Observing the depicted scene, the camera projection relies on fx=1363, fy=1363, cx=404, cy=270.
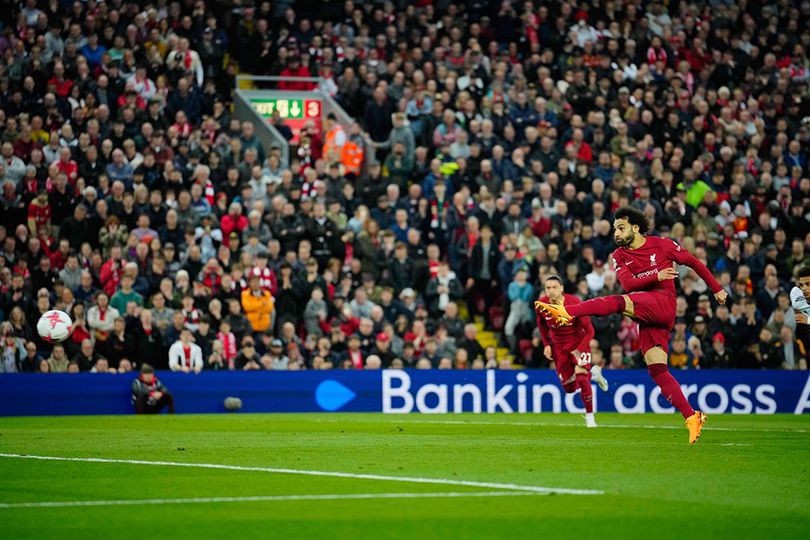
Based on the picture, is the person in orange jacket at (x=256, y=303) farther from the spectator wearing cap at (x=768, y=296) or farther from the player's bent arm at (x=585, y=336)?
the spectator wearing cap at (x=768, y=296)

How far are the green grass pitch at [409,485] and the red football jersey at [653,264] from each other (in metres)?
1.65

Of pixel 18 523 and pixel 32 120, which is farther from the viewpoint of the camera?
pixel 32 120

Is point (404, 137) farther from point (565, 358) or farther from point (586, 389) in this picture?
point (586, 389)

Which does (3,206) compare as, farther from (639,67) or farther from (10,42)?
(639,67)

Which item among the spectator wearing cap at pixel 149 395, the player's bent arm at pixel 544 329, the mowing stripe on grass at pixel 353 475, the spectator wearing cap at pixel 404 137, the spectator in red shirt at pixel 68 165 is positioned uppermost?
the spectator wearing cap at pixel 404 137

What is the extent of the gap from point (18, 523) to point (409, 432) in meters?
9.02

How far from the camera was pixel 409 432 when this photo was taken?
16641 mm

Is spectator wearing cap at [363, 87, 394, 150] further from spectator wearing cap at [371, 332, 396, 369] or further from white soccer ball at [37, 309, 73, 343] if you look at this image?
white soccer ball at [37, 309, 73, 343]

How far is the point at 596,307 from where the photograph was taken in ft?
44.4

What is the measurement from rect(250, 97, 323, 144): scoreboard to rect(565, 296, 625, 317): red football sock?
54.0 feet

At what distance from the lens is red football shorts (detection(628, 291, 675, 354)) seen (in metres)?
14.1

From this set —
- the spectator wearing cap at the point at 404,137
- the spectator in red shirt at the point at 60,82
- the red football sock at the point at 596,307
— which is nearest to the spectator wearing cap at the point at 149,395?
the spectator in red shirt at the point at 60,82

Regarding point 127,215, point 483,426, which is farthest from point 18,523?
point 127,215

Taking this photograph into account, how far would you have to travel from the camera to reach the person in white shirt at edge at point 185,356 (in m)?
23.1
